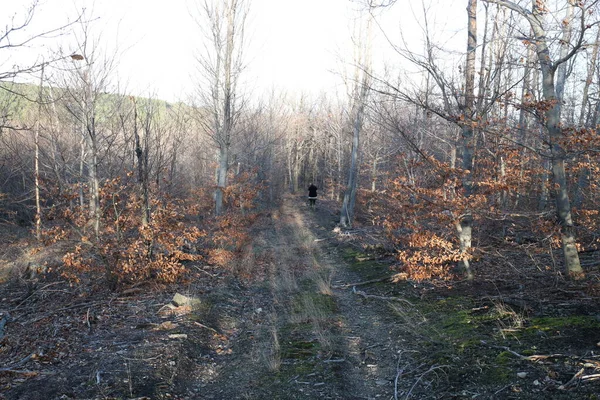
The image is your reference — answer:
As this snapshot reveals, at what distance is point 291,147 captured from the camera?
46.9m

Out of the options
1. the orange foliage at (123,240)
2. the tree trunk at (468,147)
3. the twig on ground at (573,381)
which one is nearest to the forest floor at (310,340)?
the twig on ground at (573,381)

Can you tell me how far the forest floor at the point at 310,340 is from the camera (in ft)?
14.9

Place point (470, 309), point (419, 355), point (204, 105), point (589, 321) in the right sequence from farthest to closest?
point (204, 105), point (470, 309), point (419, 355), point (589, 321)

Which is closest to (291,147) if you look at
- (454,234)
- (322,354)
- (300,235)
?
(300,235)

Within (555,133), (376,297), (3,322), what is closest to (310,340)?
(376,297)

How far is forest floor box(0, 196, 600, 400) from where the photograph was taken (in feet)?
14.9

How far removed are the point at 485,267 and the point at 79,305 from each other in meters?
7.93

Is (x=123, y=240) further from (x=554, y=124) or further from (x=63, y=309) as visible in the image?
(x=554, y=124)

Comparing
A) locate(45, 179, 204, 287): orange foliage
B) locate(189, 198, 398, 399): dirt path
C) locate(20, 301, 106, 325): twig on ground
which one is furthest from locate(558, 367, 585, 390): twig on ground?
locate(45, 179, 204, 287): orange foliage

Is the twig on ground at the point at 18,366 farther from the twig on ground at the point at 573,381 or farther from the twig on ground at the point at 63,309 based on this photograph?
the twig on ground at the point at 573,381

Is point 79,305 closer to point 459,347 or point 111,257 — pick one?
point 111,257

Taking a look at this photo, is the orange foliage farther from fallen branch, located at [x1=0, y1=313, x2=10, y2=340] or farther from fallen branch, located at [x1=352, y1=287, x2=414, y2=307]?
fallen branch, located at [x1=352, y1=287, x2=414, y2=307]

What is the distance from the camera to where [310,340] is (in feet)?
21.4

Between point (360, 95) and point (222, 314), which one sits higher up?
point (360, 95)
